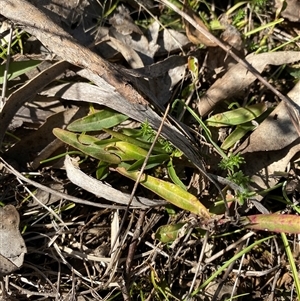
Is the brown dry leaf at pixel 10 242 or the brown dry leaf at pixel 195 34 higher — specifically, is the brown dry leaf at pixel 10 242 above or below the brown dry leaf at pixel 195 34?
below

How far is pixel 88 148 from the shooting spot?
217cm

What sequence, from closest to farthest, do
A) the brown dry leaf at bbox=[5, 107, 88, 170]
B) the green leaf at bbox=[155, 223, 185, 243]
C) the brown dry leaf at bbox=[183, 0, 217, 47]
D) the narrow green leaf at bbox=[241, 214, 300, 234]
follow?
the narrow green leaf at bbox=[241, 214, 300, 234]
the green leaf at bbox=[155, 223, 185, 243]
the brown dry leaf at bbox=[5, 107, 88, 170]
the brown dry leaf at bbox=[183, 0, 217, 47]

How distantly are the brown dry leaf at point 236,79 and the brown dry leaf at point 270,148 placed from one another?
205 millimetres

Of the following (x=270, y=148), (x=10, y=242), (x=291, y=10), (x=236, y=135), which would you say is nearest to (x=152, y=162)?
(x=236, y=135)

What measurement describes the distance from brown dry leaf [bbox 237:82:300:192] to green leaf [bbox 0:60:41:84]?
3.32 feet

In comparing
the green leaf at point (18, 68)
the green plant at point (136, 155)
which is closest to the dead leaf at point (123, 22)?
the green leaf at point (18, 68)

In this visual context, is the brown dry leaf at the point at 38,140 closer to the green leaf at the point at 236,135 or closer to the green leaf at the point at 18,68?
the green leaf at the point at 18,68

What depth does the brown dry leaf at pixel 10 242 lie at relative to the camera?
6.97 feet

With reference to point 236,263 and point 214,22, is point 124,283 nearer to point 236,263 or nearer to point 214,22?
point 236,263

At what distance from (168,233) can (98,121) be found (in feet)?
1.89

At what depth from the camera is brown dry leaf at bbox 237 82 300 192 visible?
2271 mm

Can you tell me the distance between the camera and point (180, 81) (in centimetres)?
246

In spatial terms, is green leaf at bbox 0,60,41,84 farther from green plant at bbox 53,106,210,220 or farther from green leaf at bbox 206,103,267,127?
green leaf at bbox 206,103,267,127

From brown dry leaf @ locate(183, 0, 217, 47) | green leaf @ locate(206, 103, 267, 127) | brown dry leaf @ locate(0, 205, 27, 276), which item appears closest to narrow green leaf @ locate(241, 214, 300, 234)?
green leaf @ locate(206, 103, 267, 127)
